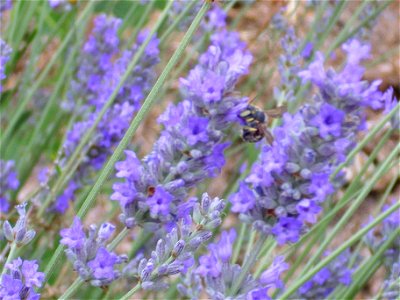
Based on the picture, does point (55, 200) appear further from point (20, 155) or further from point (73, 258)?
point (73, 258)

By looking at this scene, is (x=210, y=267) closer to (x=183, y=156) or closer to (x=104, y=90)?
(x=183, y=156)

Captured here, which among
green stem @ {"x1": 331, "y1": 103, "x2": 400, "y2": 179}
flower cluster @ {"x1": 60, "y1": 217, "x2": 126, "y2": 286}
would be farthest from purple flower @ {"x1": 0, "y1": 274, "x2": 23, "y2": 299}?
green stem @ {"x1": 331, "y1": 103, "x2": 400, "y2": 179}

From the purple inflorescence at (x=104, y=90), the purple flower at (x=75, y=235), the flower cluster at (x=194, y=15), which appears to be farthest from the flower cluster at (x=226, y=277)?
the flower cluster at (x=194, y=15)

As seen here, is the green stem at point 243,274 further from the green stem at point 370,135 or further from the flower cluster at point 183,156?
the green stem at point 370,135

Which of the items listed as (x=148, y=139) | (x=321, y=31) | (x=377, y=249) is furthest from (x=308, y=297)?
(x=148, y=139)

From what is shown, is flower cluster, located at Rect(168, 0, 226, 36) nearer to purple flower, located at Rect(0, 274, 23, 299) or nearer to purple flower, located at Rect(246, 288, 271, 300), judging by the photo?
purple flower, located at Rect(246, 288, 271, 300)

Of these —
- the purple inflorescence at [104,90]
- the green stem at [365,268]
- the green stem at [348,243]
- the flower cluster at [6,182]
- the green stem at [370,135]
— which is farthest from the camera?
the flower cluster at [6,182]
